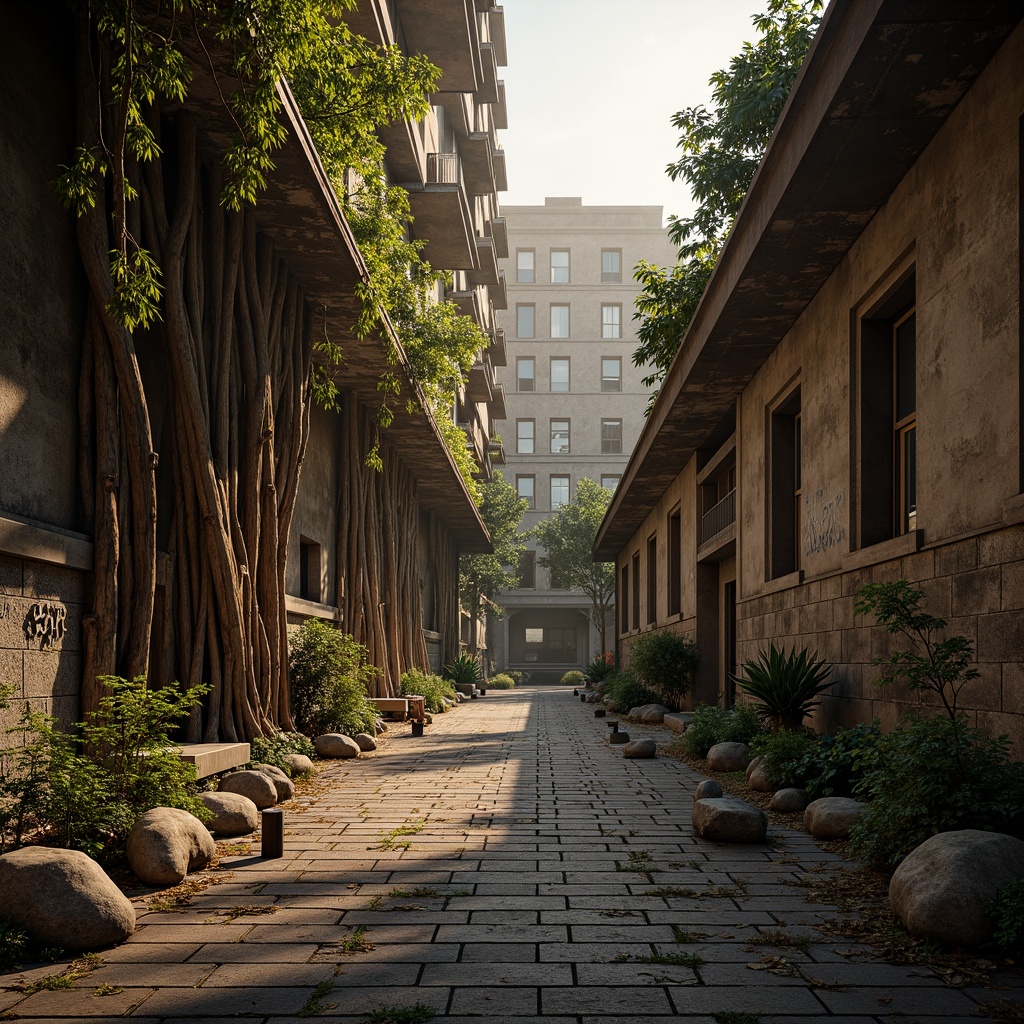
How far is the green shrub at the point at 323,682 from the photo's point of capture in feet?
37.1

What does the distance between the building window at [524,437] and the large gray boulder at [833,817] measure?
44.0m

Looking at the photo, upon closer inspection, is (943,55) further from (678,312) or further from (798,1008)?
(678,312)

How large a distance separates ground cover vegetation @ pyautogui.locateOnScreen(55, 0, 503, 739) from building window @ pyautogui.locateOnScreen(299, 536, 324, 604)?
2999 millimetres

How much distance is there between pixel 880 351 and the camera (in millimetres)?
9008

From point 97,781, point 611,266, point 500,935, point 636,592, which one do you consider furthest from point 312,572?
point 611,266

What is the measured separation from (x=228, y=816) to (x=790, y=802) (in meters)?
3.95

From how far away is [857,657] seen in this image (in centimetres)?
884

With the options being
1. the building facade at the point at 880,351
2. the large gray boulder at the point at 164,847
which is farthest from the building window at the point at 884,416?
the large gray boulder at the point at 164,847

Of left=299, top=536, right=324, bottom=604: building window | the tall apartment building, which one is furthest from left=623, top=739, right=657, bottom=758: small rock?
the tall apartment building

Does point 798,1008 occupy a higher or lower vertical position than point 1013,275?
lower

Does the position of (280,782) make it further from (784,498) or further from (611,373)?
(611,373)

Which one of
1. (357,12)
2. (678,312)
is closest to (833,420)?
(678,312)

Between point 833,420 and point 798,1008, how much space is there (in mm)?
7171

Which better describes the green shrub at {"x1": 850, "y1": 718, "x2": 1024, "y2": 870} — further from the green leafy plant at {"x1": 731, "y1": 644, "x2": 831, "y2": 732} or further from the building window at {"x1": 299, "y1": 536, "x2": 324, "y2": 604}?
the building window at {"x1": 299, "y1": 536, "x2": 324, "y2": 604}
